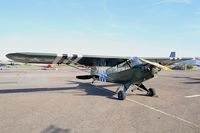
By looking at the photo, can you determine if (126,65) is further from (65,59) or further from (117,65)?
(65,59)

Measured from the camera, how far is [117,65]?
11.9m

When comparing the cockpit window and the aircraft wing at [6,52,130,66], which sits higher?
the aircraft wing at [6,52,130,66]

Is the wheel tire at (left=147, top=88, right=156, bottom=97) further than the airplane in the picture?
Yes

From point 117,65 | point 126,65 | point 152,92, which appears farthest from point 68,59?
point 152,92


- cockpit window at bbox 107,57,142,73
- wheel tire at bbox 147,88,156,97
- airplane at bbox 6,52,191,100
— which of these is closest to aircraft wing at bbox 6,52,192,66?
airplane at bbox 6,52,191,100

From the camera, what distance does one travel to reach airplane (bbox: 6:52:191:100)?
9.61 metres

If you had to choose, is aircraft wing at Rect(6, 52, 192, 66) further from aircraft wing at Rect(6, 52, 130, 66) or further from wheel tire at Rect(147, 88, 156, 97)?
wheel tire at Rect(147, 88, 156, 97)

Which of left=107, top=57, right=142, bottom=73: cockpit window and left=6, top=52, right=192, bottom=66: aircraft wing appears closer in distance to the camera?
left=6, top=52, right=192, bottom=66: aircraft wing

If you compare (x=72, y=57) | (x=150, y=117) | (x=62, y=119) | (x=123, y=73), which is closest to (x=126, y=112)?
(x=150, y=117)

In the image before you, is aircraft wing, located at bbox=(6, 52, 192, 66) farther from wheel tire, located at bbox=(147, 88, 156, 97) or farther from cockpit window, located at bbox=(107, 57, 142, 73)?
wheel tire, located at bbox=(147, 88, 156, 97)

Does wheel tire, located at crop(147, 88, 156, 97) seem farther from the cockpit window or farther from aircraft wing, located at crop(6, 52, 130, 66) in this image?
aircraft wing, located at crop(6, 52, 130, 66)

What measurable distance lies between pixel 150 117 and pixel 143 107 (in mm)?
1472

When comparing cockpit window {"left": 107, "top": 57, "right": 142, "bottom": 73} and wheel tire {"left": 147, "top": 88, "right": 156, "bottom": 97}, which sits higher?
A: cockpit window {"left": 107, "top": 57, "right": 142, "bottom": 73}

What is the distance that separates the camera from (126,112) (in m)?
7.02
